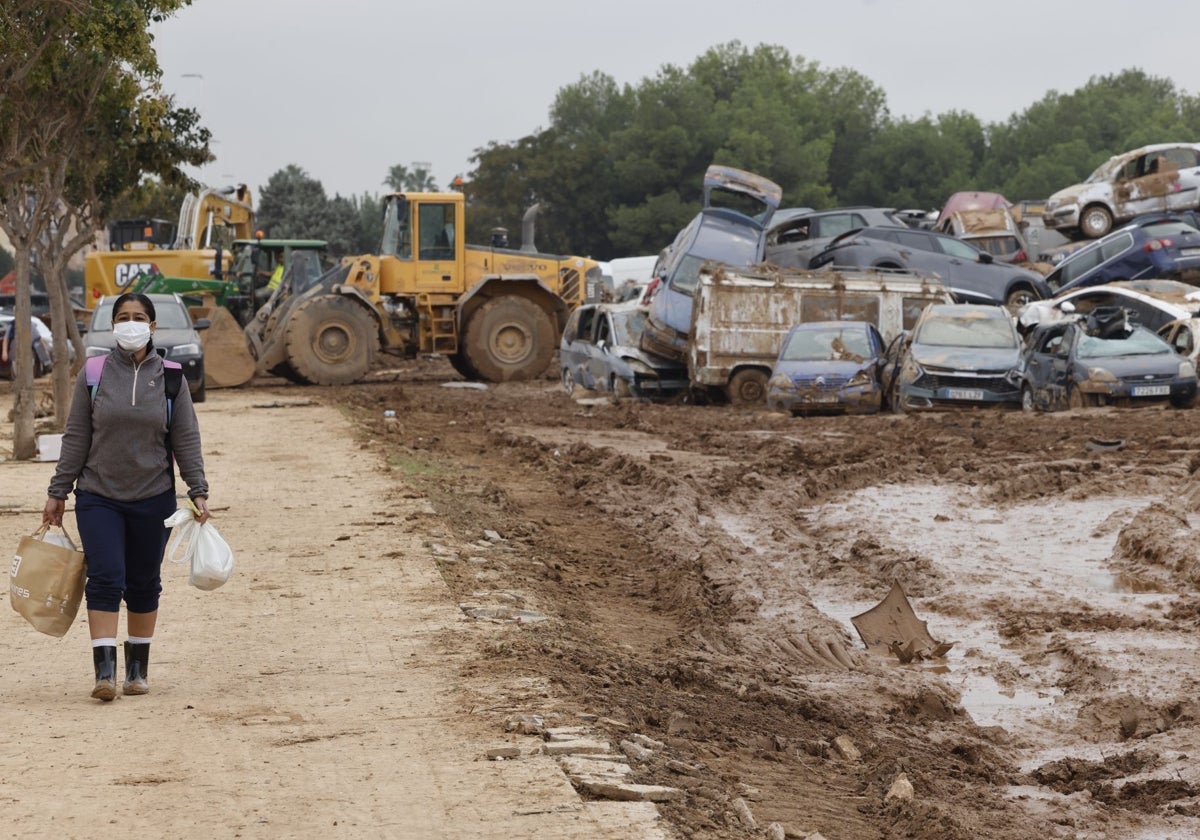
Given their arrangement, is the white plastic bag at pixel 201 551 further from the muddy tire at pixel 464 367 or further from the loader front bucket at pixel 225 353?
the muddy tire at pixel 464 367

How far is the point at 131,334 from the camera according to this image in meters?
7.52

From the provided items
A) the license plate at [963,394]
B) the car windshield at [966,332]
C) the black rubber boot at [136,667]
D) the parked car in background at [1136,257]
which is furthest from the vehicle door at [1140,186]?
the black rubber boot at [136,667]

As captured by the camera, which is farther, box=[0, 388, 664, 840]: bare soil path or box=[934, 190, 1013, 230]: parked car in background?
box=[934, 190, 1013, 230]: parked car in background

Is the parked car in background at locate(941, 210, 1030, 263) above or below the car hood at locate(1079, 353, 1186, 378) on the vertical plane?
above

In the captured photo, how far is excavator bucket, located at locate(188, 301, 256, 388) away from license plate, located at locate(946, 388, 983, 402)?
13704mm

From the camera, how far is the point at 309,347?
31.3 metres

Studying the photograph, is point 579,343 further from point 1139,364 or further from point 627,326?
point 1139,364

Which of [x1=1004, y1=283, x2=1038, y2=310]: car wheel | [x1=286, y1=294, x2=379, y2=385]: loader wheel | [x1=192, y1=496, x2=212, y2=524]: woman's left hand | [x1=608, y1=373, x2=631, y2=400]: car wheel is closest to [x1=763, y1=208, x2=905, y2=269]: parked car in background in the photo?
[x1=1004, y1=283, x2=1038, y2=310]: car wheel

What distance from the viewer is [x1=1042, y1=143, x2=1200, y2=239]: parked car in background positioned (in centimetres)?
3806

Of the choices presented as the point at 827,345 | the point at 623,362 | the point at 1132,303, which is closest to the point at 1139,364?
the point at 827,345

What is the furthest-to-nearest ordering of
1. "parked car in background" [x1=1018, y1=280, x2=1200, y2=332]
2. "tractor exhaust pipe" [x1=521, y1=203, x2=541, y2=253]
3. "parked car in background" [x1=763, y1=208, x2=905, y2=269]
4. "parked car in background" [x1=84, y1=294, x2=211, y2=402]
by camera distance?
1. "parked car in background" [x1=763, y1=208, x2=905, y2=269]
2. "tractor exhaust pipe" [x1=521, y1=203, x2=541, y2=253]
3. "parked car in background" [x1=84, y1=294, x2=211, y2=402]
4. "parked car in background" [x1=1018, y1=280, x2=1200, y2=332]

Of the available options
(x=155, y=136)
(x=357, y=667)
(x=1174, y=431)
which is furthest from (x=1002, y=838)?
(x=155, y=136)

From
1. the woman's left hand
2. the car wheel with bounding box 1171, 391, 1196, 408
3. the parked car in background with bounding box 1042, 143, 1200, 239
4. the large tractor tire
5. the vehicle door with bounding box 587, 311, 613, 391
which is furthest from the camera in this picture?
the parked car in background with bounding box 1042, 143, 1200, 239

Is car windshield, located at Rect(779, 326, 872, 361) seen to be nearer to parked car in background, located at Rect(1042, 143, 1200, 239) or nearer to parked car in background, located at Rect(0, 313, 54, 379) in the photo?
parked car in background, located at Rect(1042, 143, 1200, 239)
